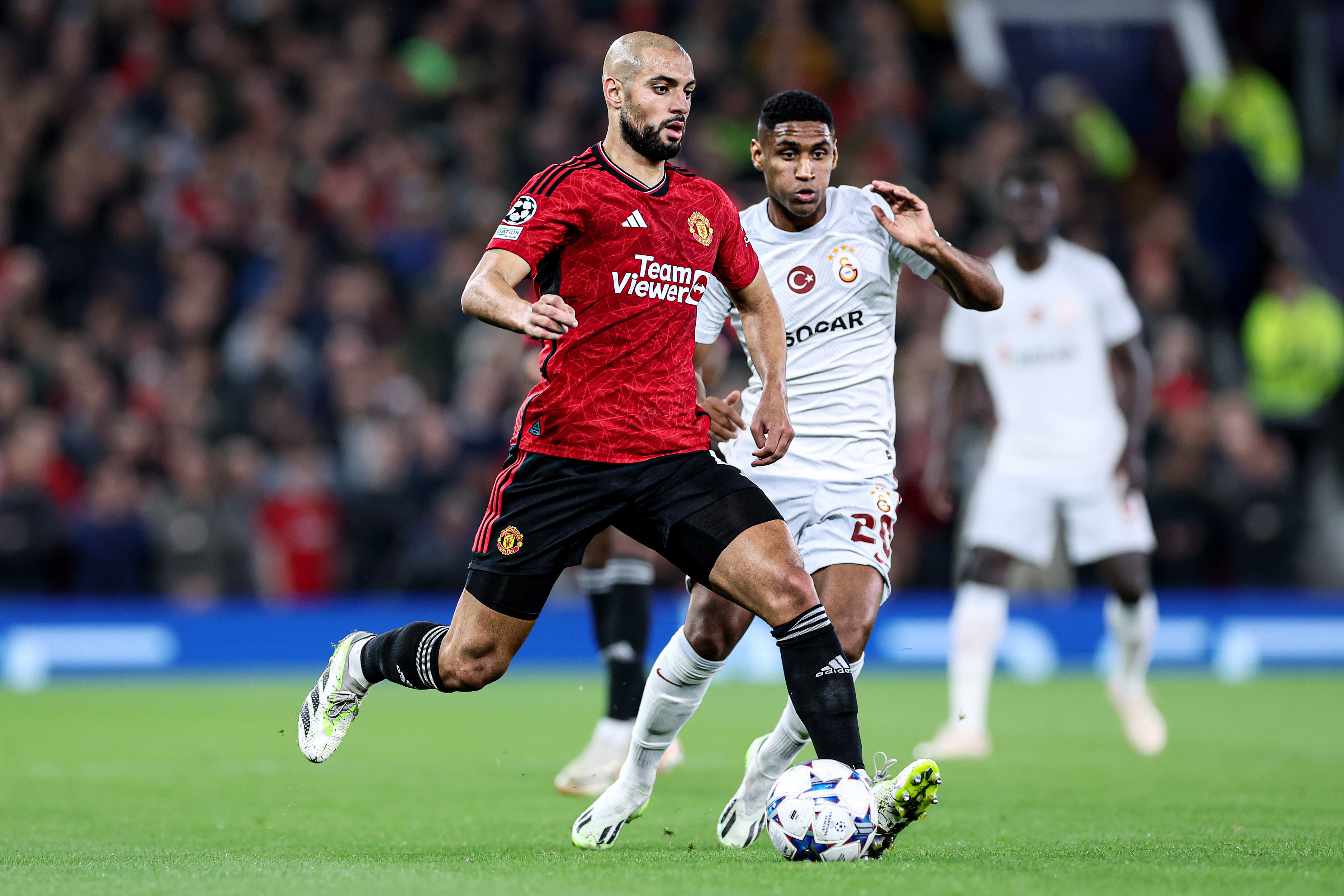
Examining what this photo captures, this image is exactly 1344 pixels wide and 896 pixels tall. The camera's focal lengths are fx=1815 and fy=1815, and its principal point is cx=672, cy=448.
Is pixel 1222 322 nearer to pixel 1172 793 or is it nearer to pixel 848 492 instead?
pixel 1172 793

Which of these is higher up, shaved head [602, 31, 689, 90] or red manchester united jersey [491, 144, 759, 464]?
shaved head [602, 31, 689, 90]

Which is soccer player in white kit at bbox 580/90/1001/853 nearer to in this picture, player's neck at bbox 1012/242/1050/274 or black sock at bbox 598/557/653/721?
black sock at bbox 598/557/653/721

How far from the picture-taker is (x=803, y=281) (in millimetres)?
6762

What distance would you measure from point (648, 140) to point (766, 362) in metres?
0.85

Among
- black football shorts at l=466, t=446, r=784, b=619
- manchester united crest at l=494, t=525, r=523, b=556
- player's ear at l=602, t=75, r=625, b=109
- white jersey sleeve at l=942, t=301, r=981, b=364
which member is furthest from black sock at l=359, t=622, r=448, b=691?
white jersey sleeve at l=942, t=301, r=981, b=364

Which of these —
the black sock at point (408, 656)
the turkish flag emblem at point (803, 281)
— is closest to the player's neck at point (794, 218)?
the turkish flag emblem at point (803, 281)

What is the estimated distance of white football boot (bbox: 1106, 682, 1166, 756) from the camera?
385 inches

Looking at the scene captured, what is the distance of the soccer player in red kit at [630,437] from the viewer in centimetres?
570

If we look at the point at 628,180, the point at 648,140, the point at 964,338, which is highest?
the point at 648,140

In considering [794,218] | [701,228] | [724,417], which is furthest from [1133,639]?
[701,228]

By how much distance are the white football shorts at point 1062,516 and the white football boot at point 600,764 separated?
110 inches

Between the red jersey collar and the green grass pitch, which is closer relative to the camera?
the green grass pitch

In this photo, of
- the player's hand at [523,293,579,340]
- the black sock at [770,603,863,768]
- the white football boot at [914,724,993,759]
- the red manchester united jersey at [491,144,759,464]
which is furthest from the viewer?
the white football boot at [914,724,993,759]

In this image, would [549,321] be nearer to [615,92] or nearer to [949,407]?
[615,92]
